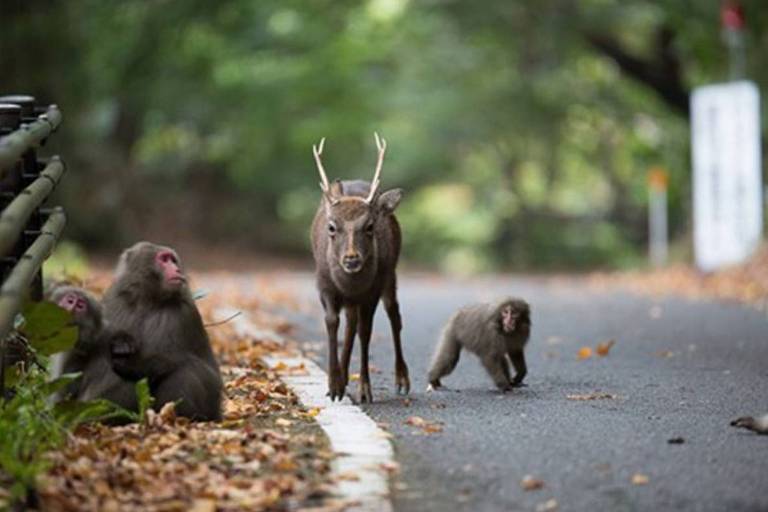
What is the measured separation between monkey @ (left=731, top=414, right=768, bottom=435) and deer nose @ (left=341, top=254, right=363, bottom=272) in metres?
2.50

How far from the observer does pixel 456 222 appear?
154 feet

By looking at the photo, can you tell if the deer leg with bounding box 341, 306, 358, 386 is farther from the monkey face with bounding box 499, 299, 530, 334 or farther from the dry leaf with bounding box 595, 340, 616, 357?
the dry leaf with bounding box 595, 340, 616, 357

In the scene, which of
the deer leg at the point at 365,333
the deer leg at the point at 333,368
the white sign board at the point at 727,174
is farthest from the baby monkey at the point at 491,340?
the white sign board at the point at 727,174

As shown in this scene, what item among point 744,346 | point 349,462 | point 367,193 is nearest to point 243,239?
point 744,346

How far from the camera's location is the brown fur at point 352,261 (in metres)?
10.1

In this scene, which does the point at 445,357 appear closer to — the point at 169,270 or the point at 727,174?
the point at 169,270

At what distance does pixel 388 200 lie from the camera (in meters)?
10.5

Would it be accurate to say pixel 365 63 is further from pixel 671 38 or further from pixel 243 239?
pixel 671 38

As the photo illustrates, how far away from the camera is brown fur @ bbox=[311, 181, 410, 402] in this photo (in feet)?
33.1

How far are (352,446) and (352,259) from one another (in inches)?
78.8

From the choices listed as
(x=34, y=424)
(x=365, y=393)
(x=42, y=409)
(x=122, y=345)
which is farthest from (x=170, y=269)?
(x=365, y=393)

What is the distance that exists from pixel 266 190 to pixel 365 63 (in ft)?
13.6

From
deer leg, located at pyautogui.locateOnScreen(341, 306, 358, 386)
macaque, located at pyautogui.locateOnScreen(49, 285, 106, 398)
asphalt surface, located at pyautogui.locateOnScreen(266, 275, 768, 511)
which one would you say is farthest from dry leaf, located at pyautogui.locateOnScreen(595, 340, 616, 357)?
macaque, located at pyautogui.locateOnScreen(49, 285, 106, 398)

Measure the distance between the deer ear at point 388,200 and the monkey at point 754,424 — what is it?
9.09ft
